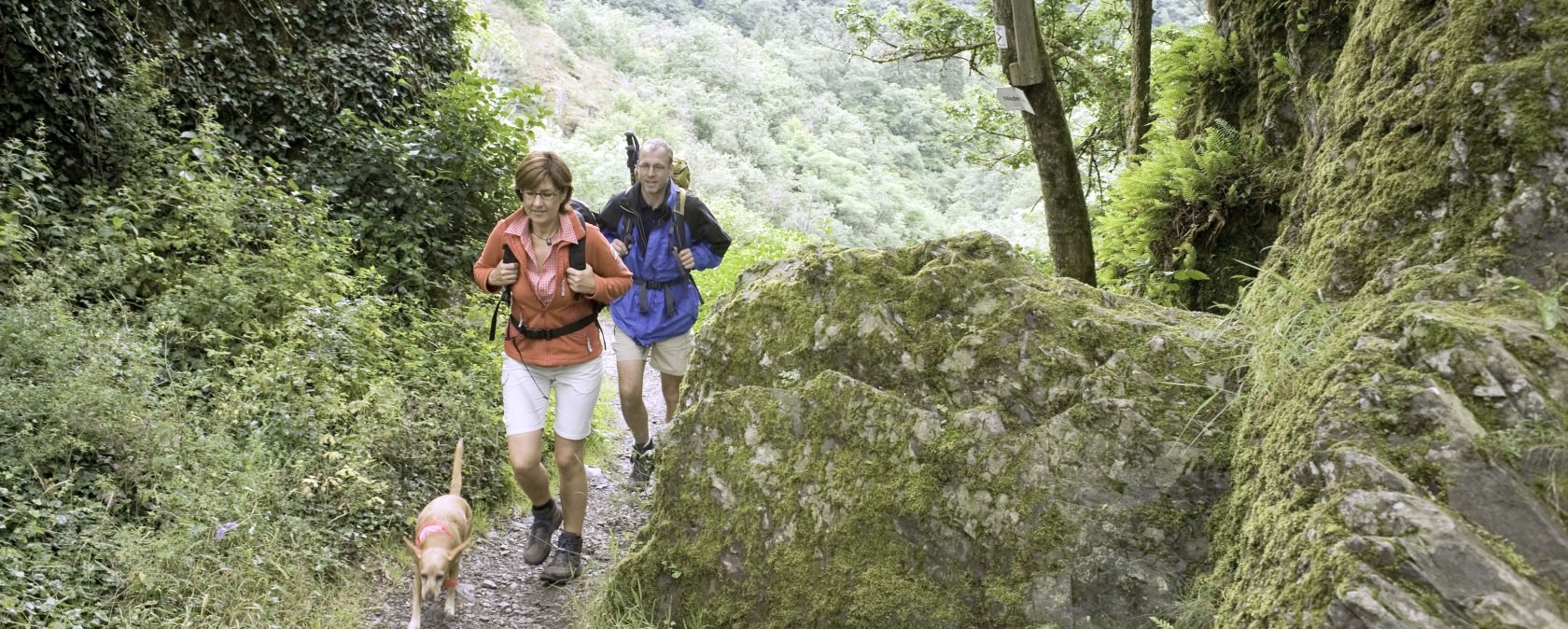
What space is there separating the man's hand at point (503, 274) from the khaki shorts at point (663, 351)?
1.71 m

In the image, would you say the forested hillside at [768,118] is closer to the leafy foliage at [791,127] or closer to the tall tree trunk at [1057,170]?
the leafy foliage at [791,127]

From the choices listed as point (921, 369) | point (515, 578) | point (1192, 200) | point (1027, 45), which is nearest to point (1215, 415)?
Answer: point (921, 369)

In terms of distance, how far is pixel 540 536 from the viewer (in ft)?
19.1

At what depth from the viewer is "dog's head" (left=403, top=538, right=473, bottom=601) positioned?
4.79m

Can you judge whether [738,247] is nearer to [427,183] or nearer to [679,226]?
[427,183]

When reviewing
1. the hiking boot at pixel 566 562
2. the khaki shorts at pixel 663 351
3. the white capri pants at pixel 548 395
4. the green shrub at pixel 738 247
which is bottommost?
the green shrub at pixel 738 247

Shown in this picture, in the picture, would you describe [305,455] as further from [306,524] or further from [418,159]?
[418,159]

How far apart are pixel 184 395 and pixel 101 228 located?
1.97 m

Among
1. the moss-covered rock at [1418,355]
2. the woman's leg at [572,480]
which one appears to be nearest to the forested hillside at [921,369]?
the moss-covered rock at [1418,355]

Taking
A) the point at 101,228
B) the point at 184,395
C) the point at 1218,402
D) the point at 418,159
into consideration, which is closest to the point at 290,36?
the point at 418,159

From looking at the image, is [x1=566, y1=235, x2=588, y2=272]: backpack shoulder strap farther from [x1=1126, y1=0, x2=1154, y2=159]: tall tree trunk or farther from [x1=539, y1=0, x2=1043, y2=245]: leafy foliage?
[x1=539, y1=0, x2=1043, y2=245]: leafy foliage

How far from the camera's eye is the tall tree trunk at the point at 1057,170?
7.50m

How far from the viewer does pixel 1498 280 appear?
11.5 ft

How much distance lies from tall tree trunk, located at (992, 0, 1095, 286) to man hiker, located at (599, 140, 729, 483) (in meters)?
2.72
